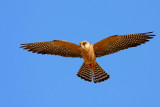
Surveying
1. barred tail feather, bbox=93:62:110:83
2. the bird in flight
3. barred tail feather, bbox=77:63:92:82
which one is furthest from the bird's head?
barred tail feather, bbox=93:62:110:83

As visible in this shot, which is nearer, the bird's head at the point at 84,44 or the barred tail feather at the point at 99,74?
the bird's head at the point at 84,44

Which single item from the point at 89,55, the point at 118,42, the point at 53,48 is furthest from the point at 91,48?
the point at 53,48

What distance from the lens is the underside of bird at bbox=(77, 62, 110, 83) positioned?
14.1 meters

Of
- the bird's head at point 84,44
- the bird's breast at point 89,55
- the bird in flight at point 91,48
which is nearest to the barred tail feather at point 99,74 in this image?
the bird in flight at point 91,48

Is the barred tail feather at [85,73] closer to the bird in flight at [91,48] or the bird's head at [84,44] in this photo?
the bird in flight at [91,48]

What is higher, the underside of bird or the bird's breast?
the bird's breast

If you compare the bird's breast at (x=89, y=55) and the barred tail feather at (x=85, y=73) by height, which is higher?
the bird's breast at (x=89, y=55)

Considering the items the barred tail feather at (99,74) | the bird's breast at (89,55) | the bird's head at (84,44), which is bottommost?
the barred tail feather at (99,74)

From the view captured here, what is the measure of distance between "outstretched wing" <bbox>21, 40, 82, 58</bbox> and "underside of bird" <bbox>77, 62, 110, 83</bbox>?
85 cm

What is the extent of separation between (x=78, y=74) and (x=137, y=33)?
3304 mm

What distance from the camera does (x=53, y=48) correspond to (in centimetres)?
1372

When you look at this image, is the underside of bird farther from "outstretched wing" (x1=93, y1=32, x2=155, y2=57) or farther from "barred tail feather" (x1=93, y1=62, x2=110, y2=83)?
"outstretched wing" (x1=93, y1=32, x2=155, y2=57)

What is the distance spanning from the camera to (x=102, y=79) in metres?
14.1

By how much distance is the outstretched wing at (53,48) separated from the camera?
44.5ft
